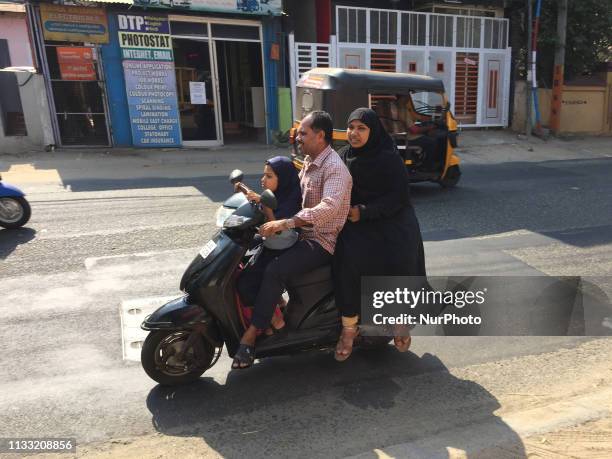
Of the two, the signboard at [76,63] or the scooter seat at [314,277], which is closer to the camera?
the scooter seat at [314,277]

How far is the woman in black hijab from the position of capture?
125 inches

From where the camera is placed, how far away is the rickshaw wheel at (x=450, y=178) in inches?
366

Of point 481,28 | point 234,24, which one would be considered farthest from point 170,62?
point 481,28

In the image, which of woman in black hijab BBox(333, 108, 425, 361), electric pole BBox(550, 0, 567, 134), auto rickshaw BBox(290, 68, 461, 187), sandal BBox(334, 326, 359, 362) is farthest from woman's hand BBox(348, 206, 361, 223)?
electric pole BBox(550, 0, 567, 134)

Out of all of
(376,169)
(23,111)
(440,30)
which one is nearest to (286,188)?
Result: (376,169)

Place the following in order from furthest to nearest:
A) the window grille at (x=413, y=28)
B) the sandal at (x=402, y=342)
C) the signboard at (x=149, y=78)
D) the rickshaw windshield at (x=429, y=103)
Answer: the window grille at (x=413, y=28) < the signboard at (x=149, y=78) < the rickshaw windshield at (x=429, y=103) < the sandal at (x=402, y=342)

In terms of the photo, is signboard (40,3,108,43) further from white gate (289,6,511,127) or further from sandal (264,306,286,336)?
sandal (264,306,286,336)

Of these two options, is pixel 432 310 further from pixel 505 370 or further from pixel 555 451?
pixel 555 451

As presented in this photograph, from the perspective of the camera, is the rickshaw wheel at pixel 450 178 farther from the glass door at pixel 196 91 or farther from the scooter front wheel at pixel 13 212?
the glass door at pixel 196 91

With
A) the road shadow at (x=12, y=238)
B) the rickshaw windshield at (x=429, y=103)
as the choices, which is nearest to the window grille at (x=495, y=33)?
the rickshaw windshield at (x=429, y=103)

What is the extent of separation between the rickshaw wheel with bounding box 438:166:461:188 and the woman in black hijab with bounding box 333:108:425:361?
632 cm

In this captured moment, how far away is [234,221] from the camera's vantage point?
300cm

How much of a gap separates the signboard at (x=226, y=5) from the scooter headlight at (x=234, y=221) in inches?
430

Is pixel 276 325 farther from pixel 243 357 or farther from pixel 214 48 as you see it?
pixel 214 48
